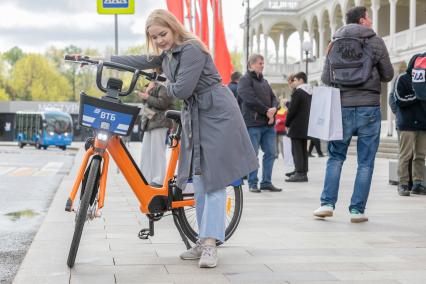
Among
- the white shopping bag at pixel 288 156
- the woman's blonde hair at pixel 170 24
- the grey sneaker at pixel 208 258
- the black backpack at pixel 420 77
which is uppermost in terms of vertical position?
the woman's blonde hair at pixel 170 24

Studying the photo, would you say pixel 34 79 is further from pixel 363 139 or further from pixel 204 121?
pixel 204 121

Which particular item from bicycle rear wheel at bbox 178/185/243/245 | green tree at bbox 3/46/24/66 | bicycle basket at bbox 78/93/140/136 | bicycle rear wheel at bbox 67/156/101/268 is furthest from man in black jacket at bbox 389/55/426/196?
green tree at bbox 3/46/24/66

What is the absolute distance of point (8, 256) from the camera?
5.79 meters

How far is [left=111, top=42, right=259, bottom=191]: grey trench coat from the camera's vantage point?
514cm

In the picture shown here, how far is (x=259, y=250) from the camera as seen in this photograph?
225 inches

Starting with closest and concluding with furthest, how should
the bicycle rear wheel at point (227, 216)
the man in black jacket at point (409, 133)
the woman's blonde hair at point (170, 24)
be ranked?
the woman's blonde hair at point (170, 24)
the bicycle rear wheel at point (227, 216)
the man in black jacket at point (409, 133)

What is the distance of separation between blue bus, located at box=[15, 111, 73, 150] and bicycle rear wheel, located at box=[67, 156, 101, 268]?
148ft

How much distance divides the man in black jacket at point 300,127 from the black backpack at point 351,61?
5.76 m

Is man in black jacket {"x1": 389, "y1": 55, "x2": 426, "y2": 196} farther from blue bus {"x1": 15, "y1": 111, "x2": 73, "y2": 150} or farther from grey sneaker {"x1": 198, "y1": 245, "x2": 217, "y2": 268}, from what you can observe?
blue bus {"x1": 15, "y1": 111, "x2": 73, "y2": 150}

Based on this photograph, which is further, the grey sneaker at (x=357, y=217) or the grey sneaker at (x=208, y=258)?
the grey sneaker at (x=357, y=217)

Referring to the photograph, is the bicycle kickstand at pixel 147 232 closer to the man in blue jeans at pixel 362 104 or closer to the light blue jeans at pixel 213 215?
the light blue jeans at pixel 213 215

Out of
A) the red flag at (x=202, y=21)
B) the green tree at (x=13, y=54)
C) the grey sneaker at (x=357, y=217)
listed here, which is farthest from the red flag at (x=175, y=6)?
the green tree at (x=13, y=54)

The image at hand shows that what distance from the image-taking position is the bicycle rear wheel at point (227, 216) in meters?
5.63

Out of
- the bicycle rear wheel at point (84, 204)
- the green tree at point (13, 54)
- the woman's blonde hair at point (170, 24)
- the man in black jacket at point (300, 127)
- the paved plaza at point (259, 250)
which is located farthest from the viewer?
the green tree at point (13, 54)
